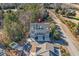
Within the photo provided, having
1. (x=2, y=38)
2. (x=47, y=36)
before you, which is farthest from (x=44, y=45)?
(x=2, y=38)

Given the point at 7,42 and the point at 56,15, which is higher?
the point at 56,15

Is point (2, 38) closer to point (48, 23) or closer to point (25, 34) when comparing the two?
point (25, 34)

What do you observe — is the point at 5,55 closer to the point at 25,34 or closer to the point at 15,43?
the point at 15,43

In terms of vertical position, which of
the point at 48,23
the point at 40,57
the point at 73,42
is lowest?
the point at 40,57

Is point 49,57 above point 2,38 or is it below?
below

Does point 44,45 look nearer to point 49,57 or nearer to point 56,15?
point 49,57

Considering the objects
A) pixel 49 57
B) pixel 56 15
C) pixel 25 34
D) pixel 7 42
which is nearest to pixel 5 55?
pixel 7 42

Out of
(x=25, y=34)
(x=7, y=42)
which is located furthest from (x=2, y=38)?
(x=25, y=34)
